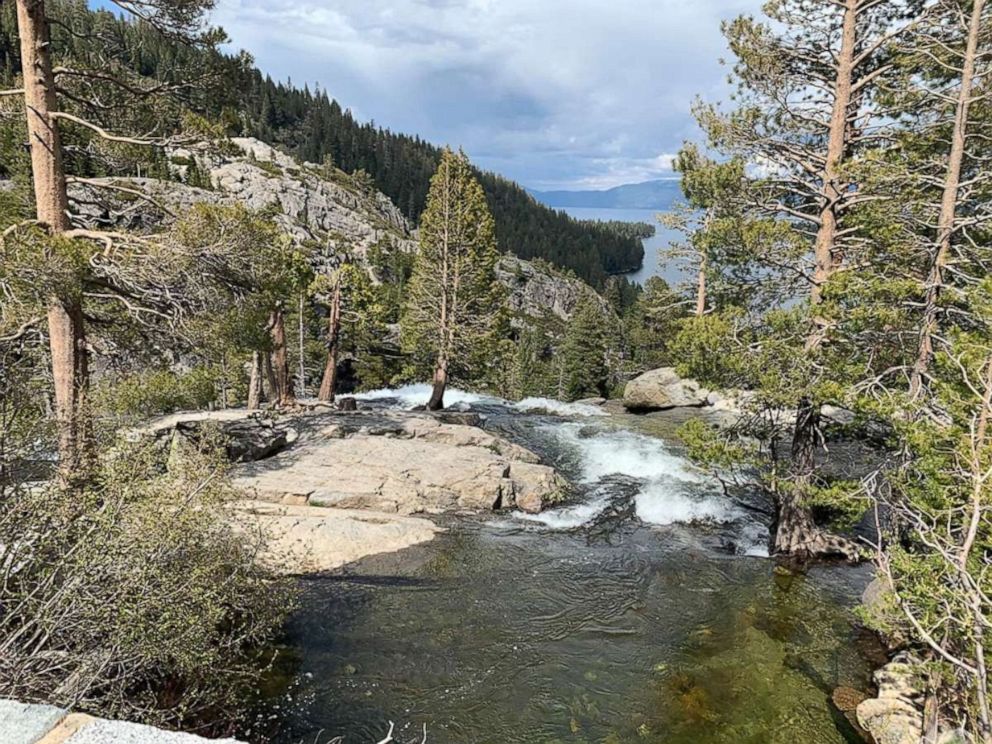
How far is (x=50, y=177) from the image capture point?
337 inches

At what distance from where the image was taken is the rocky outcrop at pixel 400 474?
1321cm

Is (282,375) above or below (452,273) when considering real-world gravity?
below

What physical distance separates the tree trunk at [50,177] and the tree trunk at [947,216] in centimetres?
1220

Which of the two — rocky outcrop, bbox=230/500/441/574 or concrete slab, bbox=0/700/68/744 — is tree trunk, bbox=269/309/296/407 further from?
concrete slab, bbox=0/700/68/744

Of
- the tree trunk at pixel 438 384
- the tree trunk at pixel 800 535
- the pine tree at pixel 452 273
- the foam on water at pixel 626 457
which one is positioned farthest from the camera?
the tree trunk at pixel 438 384

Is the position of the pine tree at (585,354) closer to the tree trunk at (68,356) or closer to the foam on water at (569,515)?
the foam on water at (569,515)

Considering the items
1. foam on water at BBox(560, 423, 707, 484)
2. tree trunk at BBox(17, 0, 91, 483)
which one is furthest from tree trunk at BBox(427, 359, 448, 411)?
tree trunk at BBox(17, 0, 91, 483)

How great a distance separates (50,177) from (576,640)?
423 inches

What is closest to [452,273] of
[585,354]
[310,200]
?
[585,354]

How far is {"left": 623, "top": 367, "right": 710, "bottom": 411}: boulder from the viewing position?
97.1ft

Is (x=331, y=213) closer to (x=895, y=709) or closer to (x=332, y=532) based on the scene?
(x=332, y=532)

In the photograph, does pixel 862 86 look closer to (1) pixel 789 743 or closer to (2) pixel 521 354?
(1) pixel 789 743

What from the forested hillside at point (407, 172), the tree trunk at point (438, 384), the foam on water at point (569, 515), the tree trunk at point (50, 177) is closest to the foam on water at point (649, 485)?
the foam on water at point (569, 515)

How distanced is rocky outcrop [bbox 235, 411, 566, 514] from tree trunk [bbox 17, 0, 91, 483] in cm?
482
